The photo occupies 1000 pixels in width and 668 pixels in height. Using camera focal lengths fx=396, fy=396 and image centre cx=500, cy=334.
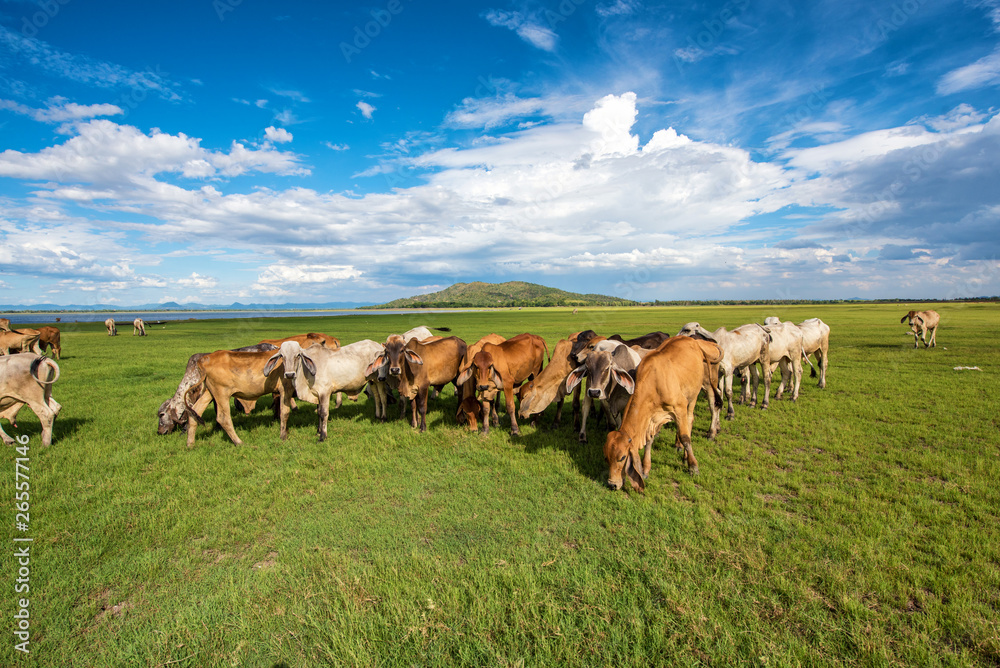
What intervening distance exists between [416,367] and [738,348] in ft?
30.0

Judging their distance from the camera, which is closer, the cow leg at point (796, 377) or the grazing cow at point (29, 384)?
the grazing cow at point (29, 384)

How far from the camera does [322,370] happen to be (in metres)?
10.2

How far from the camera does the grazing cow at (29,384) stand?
8.38m

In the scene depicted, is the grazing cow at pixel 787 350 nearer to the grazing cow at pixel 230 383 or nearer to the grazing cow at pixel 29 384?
the grazing cow at pixel 230 383

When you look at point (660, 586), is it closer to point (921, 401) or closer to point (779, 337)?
point (779, 337)

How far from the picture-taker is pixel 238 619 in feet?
13.4

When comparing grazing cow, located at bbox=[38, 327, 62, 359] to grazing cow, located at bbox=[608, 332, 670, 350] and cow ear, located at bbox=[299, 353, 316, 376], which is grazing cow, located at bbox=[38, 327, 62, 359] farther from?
grazing cow, located at bbox=[608, 332, 670, 350]

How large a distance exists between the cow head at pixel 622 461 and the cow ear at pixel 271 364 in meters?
7.77

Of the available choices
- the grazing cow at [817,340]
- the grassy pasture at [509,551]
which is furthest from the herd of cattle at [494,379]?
the grazing cow at [817,340]

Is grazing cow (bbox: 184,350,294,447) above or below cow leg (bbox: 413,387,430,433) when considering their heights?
above

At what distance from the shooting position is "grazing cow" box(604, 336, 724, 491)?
6.63 metres

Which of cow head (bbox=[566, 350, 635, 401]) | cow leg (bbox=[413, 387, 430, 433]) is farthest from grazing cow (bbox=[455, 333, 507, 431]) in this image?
cow head (bbox=[566, 350, 635, 401])

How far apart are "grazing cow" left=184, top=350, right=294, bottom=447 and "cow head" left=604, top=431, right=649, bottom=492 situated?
7472 mm

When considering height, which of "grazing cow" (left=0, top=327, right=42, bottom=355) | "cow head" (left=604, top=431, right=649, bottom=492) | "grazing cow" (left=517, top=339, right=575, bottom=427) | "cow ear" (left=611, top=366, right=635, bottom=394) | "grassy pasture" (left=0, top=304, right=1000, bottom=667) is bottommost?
"grassy pasture" (left=0, top=304, right=1000, bottom=667)
